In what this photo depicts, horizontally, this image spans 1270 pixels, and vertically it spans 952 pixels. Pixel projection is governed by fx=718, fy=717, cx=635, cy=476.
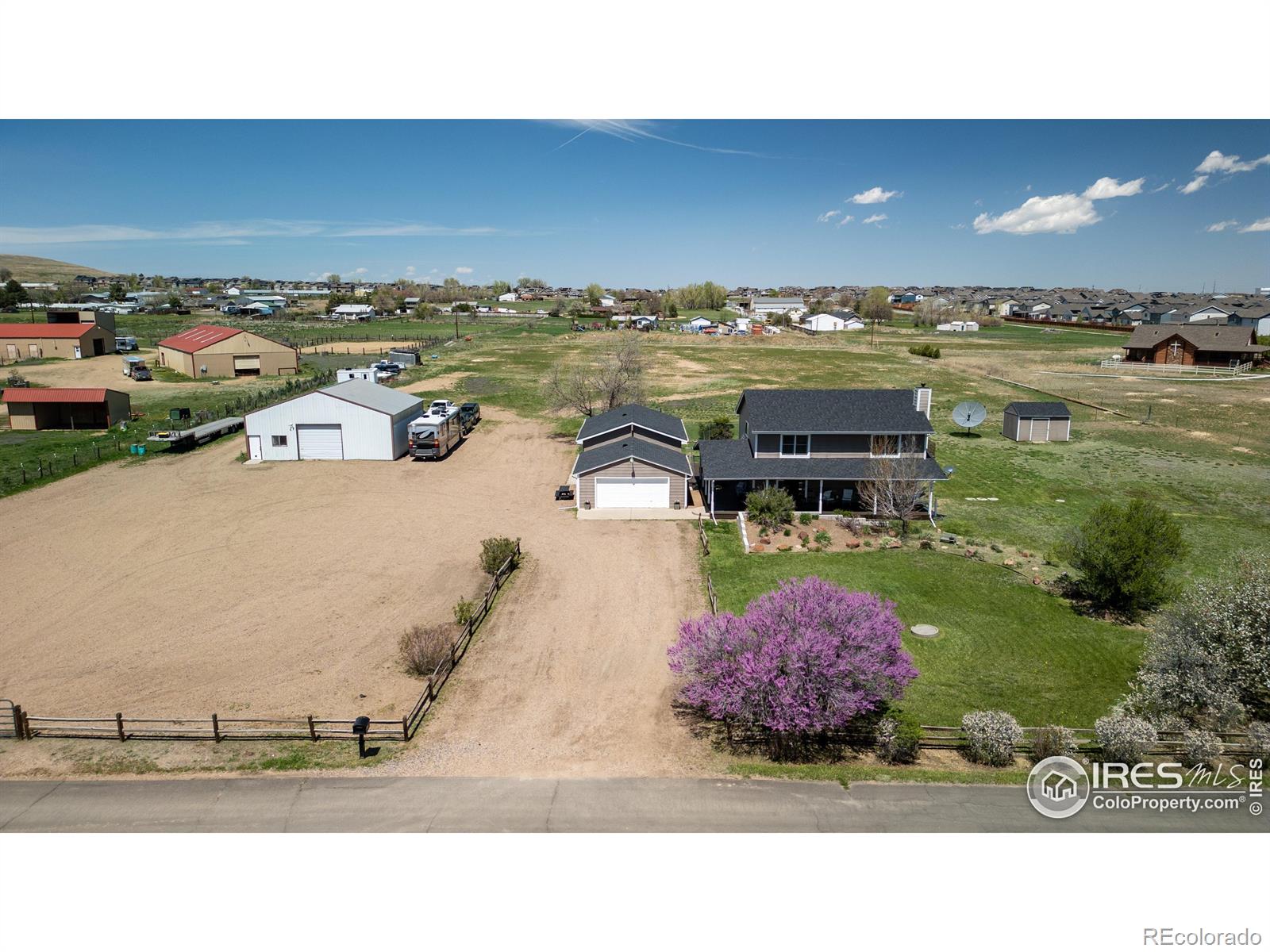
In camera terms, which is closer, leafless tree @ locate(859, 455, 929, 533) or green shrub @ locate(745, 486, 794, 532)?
leafless tree @ locate(859, 455, 929, 533)

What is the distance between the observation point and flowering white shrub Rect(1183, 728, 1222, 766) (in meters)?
14.6

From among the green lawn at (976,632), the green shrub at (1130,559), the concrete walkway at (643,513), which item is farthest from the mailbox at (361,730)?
the green shrub at (1130,559)

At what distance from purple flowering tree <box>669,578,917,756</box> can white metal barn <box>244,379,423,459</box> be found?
31003mm

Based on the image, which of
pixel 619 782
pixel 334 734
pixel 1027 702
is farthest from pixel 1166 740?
pixel 334 734

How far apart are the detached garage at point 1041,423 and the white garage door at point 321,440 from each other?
4353 cm

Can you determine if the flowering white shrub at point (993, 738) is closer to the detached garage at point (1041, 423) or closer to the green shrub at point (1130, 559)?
the green shrub at point (1130, 559)

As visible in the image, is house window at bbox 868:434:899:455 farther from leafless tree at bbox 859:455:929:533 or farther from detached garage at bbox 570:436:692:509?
detached garage at bbox 570:436:692:509

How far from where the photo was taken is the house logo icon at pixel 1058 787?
13141 mm

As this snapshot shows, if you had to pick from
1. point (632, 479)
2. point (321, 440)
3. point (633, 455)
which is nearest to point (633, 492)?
point (632, 479)

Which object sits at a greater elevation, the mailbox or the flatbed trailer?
the flatbed trailer

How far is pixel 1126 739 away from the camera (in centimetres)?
1484

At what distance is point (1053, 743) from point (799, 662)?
5.97 meters

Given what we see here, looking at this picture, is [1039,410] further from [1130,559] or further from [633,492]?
[633,492]
